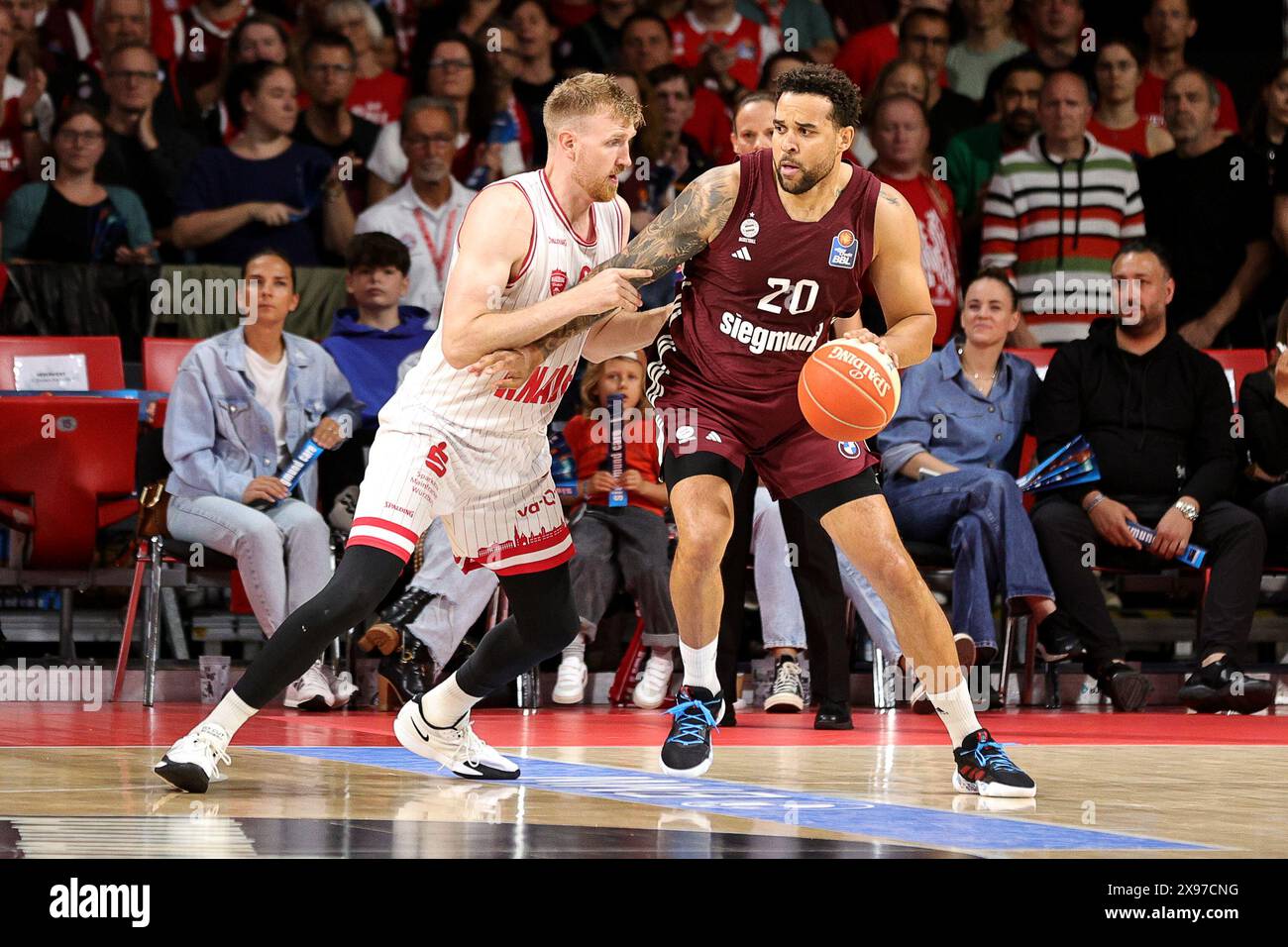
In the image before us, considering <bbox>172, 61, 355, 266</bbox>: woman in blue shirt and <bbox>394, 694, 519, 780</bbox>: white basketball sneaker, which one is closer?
<bbox>394, 694, 519, 780</bbox>: white basketball sneaker

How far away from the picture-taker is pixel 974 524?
288 inches

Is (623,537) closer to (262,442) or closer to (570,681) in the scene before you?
(570,681)

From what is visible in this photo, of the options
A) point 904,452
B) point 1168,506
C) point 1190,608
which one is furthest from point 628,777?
point 1190,608

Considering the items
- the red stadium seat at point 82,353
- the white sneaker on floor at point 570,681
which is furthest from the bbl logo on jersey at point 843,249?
the red stadium seat at point 82,353

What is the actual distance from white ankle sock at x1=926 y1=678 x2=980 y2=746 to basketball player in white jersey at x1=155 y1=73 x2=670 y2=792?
97 centimetres

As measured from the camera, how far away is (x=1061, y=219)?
8750 millimetres

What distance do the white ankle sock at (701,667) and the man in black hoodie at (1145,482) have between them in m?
3.14

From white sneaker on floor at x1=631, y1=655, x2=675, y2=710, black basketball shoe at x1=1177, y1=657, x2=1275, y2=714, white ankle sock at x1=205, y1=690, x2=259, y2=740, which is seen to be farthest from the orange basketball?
black basketball shoe at x1=1177, y1=657, x2=1275, y2=714

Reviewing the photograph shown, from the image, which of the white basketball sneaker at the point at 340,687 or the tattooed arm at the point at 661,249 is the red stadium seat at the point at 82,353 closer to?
the white basketball sneaker at the point at 340,687

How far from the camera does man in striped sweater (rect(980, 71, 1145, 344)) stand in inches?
344

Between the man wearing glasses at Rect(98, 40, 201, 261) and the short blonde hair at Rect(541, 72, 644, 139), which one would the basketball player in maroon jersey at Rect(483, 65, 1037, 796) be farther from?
the man wearing glasses at Rect(98, 40, 201, 261)

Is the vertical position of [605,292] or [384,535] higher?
[605,292]

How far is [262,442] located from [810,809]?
13.8ft

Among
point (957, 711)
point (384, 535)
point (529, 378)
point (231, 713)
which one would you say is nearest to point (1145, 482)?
point (957, 711)
